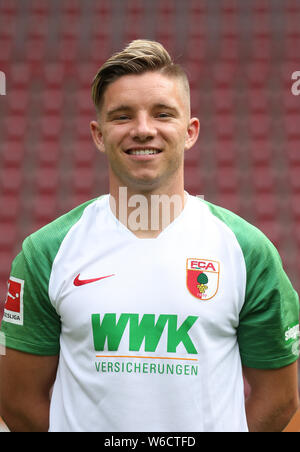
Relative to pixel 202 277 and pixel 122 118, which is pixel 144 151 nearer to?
pixel 122 118

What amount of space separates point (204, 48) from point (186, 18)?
0.39 meters

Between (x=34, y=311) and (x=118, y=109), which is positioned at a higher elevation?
(x=118, y=109)

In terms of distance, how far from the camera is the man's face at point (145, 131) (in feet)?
4.06

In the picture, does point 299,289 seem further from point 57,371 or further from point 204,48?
point 57,371

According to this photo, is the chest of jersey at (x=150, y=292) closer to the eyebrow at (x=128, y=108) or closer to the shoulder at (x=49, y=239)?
the shoulder at (x=49, y=239)

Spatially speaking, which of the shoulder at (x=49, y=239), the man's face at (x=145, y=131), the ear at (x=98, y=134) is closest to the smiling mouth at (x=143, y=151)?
the man's face at (x=145, y=131)

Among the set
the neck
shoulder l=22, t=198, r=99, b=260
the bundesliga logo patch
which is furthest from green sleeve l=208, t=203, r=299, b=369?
Answer: the bundesliga logo patch

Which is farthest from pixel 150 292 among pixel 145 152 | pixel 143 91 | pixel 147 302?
pixel 143 91

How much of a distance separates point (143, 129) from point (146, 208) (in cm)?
18

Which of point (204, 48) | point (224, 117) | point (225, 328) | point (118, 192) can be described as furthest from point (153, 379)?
point (204, 48)

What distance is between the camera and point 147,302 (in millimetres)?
1257

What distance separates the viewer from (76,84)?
17.5 ft

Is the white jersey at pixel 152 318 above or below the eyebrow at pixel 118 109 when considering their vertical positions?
below

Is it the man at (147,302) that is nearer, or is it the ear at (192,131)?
the man at (147,302)
